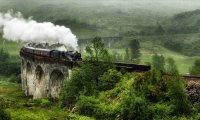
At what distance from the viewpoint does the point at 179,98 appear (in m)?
41.4

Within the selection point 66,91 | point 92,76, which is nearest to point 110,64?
point 92,76

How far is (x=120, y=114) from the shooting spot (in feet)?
144

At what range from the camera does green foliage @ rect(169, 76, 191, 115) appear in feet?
135

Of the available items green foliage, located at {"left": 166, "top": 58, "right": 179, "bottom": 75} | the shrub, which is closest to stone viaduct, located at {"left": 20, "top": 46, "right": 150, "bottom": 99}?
green foliage, located at {"left": 166, "top": 58, "right": 179, "bottom": 75}

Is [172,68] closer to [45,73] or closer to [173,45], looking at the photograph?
[45,73]

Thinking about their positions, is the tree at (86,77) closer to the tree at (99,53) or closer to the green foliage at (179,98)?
the tree at (99,53)

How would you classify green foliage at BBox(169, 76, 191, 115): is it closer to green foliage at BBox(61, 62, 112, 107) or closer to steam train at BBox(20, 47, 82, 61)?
green foliage at BBox(61, 62, 112, 107)

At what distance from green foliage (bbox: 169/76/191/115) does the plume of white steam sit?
48.9 m

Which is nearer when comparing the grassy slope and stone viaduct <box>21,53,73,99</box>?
the grassy slope

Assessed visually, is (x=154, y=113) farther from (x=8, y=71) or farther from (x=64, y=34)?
(x=8, y=71)

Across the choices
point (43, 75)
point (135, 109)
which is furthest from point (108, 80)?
point (43, 75)

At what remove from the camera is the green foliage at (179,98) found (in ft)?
135

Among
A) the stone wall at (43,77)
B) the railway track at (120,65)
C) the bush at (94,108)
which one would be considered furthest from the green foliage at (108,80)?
the stone wall at (43,77)

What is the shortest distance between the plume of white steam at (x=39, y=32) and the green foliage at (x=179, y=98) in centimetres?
4887
